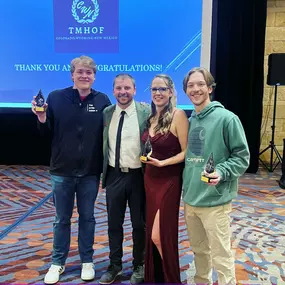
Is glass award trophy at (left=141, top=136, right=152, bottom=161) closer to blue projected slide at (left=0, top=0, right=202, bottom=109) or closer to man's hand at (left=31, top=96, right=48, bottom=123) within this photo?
man's hand at (left=31, top=96, right=48, bottom=123)

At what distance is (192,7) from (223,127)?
3.35 meters

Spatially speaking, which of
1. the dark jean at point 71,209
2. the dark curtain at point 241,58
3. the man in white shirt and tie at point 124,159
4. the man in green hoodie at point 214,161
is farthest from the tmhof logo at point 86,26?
the man in green hoodie at point 214,161

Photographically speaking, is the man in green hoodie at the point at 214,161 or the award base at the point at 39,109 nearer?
the man in green hoodie at the point at 214,161

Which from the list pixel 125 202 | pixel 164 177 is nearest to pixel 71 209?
pixel 125 202

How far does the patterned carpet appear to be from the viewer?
236 cm

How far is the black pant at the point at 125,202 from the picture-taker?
2.07 meters

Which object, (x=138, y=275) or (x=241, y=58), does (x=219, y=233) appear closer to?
(x=138, y=275)

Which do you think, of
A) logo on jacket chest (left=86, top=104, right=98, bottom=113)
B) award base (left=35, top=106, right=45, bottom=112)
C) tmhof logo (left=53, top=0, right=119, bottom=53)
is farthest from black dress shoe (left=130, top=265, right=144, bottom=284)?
tmhof logo (left=53, top=0, right=119, bottom=53)

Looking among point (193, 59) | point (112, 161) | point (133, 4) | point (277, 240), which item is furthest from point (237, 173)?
point (133, 4)

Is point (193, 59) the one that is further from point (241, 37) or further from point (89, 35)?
point (89, 35)

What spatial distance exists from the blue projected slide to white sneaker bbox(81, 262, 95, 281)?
2.91 metres

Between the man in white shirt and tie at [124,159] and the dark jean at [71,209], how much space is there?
4.9 inches

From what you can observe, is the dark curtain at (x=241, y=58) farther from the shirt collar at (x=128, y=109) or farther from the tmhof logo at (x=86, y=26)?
the shirt collar at (x=128, y=109)

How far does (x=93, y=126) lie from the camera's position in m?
2.13
